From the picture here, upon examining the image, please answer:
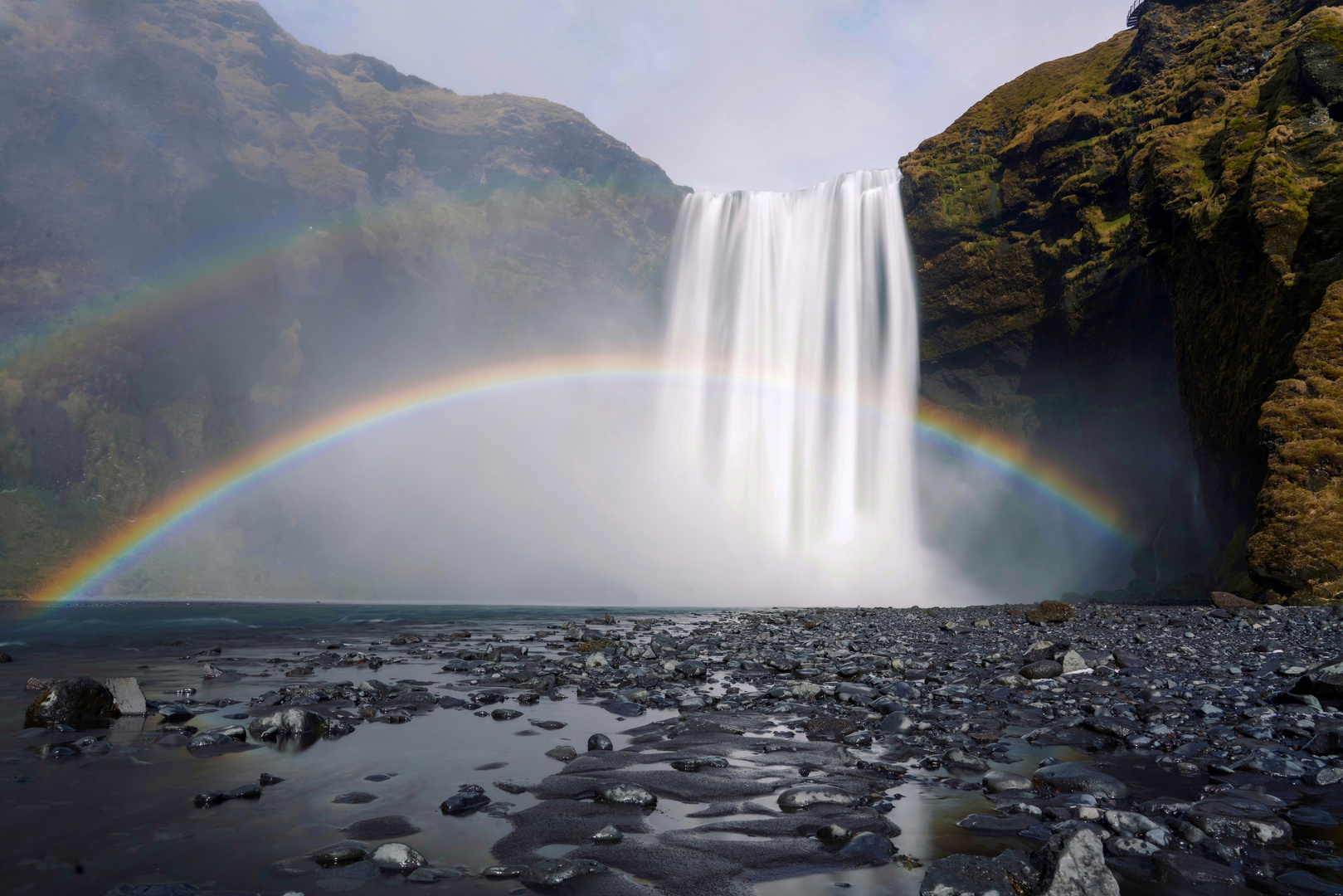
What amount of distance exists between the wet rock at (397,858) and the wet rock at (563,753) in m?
2.29

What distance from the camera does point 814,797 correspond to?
173 inches

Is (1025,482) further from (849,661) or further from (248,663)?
(248,663)

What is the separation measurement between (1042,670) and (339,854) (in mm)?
8430

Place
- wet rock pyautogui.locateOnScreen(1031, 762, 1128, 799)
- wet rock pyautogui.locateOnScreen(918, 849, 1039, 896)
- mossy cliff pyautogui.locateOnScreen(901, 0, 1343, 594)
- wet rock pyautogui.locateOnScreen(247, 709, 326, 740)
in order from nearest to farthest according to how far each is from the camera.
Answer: wet rock pyautogui.locateOnScreen(918, 849, 1039, 896) → wet rock pyautogui.locateOnScreen(1031, 762, 1128, 799) → wet rock pyautogui.locateOnScreen(247, 709, 326, 740) → mossy cliff pyautogui.locateOnScreen(901, 0, 1343, 594)

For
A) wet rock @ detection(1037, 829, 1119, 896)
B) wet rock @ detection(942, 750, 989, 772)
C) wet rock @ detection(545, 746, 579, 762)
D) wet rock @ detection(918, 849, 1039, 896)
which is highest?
wet rock @ detection(1037, 829, 1119, 896)

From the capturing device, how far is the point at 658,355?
74.7m

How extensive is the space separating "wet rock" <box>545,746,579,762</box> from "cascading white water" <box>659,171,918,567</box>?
45.0 metres

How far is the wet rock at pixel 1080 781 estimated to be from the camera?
14.1 feet

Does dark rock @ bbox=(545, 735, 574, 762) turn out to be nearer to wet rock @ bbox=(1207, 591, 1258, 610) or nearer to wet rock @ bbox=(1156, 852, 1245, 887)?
wet rock @ bbox=(1156, 852, 1245, 887)

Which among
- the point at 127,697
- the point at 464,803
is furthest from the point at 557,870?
the point at 127,697

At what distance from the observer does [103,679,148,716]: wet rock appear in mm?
7109

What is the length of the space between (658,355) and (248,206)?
172ft

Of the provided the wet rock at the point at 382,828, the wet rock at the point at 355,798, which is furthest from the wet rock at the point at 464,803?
the wet rock at the point at 355,798

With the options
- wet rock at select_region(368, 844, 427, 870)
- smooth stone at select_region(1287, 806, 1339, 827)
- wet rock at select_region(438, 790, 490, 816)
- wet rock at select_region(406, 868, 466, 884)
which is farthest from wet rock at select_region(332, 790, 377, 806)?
smooth stone at select_region(1287, 806, 1339, 827)
